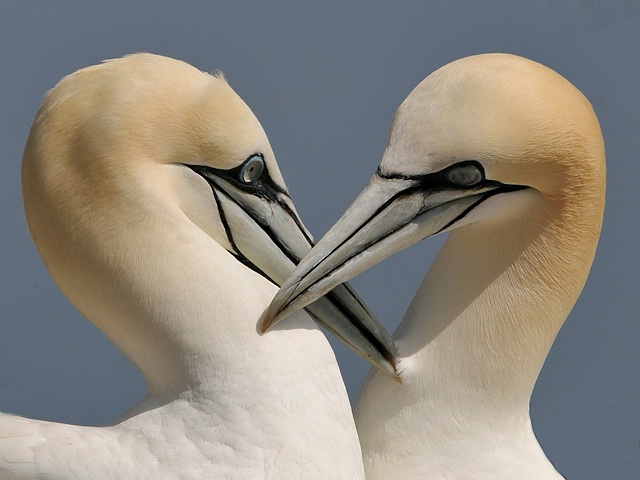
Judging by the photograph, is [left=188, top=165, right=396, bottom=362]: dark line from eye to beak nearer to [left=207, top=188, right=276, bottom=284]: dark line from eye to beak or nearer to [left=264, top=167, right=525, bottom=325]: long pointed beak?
[left=207, top=188, right=276, bottom=284]: dark line from eye to beak

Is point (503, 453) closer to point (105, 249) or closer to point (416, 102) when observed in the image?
point (416, 102)

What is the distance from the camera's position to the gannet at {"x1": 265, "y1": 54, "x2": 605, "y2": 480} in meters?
3.89

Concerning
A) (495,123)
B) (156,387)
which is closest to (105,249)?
(156,387)

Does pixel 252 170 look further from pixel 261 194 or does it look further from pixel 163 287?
pixel 163 287

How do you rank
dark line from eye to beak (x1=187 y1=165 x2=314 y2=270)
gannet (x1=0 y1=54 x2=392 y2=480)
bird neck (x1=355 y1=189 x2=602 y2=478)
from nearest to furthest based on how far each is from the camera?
gannet (x1=0 y1=54 x2=392 y2=480) < dark line from eye to beak (x1=187 y1=165 x2=314 y2=270) < bird neck (x1=355 y1=189 x2=602 y2=478)

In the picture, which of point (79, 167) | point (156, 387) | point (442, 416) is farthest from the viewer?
point (442, 416)

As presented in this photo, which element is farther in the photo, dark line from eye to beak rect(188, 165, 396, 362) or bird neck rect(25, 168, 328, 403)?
dark line from eye to beak rect(188, 165, 396, 362)

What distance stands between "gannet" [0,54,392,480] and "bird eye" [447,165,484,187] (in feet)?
1.61

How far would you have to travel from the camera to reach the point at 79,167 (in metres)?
3.74

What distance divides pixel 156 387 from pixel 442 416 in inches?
36.4

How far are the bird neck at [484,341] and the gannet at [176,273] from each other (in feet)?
1.15

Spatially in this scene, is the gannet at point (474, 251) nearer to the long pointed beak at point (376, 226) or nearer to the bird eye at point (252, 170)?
the long pointed beak at point (376, 226)

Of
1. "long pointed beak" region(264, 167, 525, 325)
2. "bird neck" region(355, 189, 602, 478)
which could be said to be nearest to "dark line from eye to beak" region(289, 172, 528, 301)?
"long pointed beak" region(264, 167, 525, 325)

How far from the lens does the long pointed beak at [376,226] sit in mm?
3949
